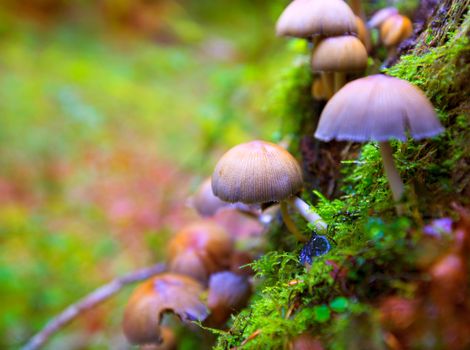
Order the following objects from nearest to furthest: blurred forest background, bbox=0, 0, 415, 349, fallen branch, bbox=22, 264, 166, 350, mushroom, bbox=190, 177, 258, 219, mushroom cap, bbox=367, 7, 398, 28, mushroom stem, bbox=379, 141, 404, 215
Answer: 1. mushroom stem, bbox=379, 141, 404, 215
2. mushroom cap, bbox=367, 7, 398, 28
3. mushroom, bbox=190, 177, 258, 219
4. fallen branch, bbox=22, 264, 166, 350
5. blurred forest background, bbox=0, 0, 415, 349

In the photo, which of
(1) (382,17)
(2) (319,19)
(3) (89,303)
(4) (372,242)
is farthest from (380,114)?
(3) (89,303)

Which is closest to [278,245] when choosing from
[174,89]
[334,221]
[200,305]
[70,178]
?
[200,305]

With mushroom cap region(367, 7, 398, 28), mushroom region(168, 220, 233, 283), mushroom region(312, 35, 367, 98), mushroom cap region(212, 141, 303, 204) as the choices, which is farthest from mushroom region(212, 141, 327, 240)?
mushroom cap region(367, 7, 398, 28)

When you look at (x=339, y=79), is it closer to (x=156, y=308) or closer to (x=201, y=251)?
(x=201, y=251)

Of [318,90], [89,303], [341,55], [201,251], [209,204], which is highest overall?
[341,55]

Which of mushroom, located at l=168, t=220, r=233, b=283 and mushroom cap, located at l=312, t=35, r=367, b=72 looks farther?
mushroom, located at l=168, t=220, r=233, b=283

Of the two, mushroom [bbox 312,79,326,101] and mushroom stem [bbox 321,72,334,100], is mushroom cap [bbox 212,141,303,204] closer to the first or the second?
mushroom stem [bbox 321,72,334,100]

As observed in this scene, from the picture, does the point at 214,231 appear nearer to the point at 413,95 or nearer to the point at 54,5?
the point at 413,95
